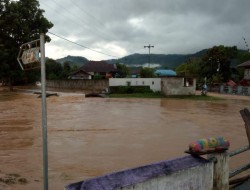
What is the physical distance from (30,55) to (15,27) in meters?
34.6

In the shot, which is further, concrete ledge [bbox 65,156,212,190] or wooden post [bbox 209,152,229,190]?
wooden post [bbox 209,152,229,190]

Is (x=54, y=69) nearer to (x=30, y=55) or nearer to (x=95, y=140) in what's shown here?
(x=95, y=140)

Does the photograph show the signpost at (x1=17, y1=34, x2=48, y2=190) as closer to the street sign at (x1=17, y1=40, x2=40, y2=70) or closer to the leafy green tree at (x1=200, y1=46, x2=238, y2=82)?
the street sign at (x1=17, y1=40, x2=40, y2=70)

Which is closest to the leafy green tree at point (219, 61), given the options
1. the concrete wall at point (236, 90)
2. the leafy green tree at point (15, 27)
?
the concrete wall at point (236, 90)

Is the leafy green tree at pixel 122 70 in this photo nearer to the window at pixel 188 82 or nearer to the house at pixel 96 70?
the house at pixel 96 70

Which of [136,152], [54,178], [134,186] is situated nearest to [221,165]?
[134,186]

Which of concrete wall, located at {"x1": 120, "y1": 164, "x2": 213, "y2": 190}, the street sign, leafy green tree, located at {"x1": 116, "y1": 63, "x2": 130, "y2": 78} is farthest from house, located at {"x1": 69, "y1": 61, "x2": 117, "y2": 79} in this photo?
concrete wall, located at {"x1": 120, "y1": 164, "x2": 213, "y2": 190}

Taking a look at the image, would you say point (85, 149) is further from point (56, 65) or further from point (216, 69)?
point (56, 65)

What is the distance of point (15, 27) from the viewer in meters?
35.7

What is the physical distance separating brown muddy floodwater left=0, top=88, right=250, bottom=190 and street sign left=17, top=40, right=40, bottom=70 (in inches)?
151

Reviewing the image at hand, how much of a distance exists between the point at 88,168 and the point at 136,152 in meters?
Answer: 2.39

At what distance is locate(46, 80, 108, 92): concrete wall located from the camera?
1669 inches

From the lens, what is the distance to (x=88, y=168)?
8.87 meters

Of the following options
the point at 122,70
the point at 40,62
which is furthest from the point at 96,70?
the point at 40,62
